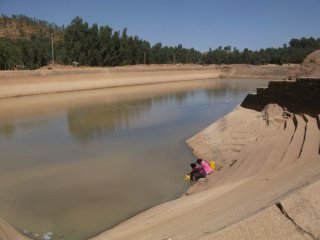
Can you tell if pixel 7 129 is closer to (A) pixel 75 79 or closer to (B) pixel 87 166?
(B) pixel 87 166

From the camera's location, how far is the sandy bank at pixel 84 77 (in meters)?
29.0

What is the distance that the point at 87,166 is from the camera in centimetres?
1016

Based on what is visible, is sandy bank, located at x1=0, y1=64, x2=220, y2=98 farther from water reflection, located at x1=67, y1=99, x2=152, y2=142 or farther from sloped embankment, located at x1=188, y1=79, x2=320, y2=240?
sloped embankment, located at x1=188, y1=79, x2=320, y2=240

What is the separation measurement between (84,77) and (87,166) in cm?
2722

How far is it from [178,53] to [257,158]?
7098 centimetres

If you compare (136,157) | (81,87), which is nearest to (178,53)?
(81,87)

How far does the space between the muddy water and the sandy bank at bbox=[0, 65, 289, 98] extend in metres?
9.47

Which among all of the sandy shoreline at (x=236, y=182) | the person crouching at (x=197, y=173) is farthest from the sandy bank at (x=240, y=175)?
the person crouching at (x=197, y=173)

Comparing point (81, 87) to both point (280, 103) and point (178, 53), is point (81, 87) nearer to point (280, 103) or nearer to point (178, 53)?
point (280, 103)

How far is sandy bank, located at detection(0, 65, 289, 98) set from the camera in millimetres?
29016

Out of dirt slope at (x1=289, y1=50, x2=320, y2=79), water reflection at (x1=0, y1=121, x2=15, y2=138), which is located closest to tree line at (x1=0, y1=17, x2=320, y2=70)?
water reflection at (x1=0, y1=121, x2=15, y2=138)

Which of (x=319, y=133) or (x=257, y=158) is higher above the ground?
(x=319, y=133)

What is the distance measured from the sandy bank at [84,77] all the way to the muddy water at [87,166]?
373 inches

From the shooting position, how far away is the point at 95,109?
74.1ft
